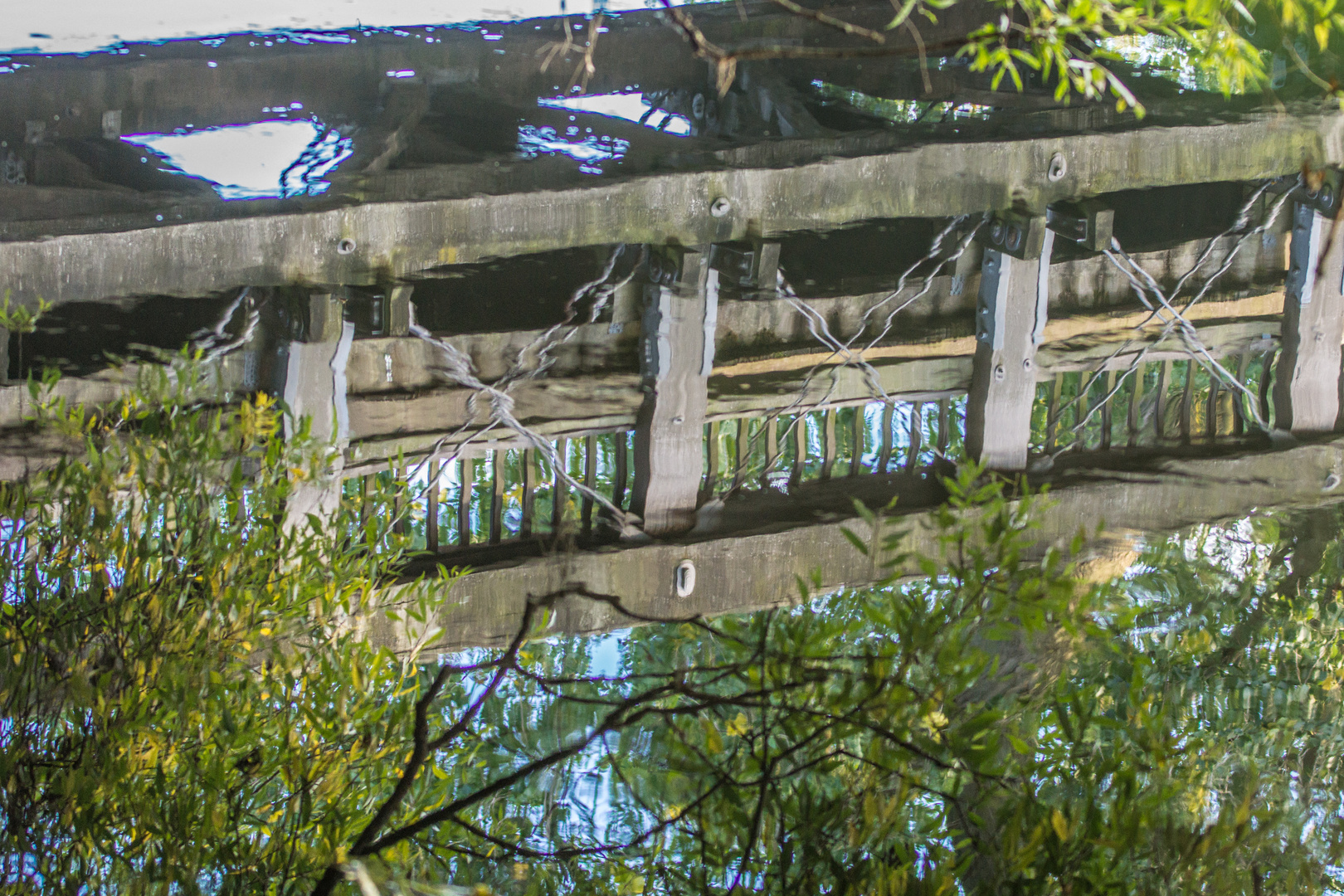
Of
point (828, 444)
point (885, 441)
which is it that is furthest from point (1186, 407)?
point (828, 444)

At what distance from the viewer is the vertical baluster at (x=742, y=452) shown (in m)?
3.55

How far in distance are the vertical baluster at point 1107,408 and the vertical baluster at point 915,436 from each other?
2.24ft

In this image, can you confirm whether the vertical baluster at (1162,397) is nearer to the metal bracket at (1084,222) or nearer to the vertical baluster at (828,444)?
the metal bracket at (1084,222)

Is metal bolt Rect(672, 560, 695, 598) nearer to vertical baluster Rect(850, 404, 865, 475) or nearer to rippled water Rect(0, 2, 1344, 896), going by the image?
rippled water Rect(0, 2, 1344, 896)

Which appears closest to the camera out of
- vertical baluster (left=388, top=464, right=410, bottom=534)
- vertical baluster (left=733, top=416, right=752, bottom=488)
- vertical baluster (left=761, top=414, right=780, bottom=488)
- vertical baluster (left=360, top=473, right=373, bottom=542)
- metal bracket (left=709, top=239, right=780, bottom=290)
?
vertical baluster (left=360, top=473, right=373, bottom=542)

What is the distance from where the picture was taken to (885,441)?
383cm

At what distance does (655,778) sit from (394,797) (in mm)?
1181

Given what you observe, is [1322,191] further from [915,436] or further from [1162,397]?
[915,436]

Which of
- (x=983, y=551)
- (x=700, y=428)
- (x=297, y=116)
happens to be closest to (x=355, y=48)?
(x=297, y=116)

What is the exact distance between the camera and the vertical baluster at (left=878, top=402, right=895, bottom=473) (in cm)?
372

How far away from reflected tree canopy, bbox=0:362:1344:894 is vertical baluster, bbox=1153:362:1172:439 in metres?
1.08

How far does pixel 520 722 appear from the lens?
2549mm

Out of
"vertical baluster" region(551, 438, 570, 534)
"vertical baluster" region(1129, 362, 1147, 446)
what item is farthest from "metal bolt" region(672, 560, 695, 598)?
"vertical baluster" region(1129, 362, 1147, 446)

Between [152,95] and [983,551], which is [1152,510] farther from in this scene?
[152,95]
